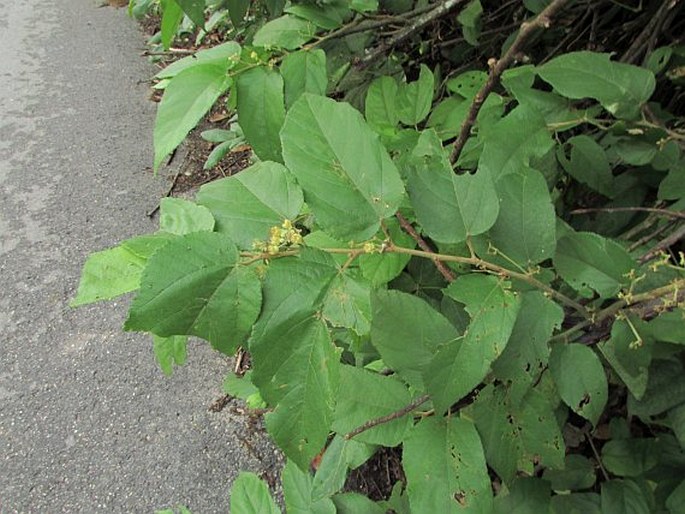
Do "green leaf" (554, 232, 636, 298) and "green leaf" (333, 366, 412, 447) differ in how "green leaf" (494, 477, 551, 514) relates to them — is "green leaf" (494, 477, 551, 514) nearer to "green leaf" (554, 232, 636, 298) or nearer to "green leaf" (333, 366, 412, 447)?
"green leaf" (333, 366, 412, 447)

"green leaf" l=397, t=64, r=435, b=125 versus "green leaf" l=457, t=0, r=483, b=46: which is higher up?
"green leaf" l=457, t=0, r=483, b=46

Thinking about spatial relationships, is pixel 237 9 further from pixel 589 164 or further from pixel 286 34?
pixel 589 164

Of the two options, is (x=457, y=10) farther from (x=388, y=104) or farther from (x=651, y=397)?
(x=651, y=397)

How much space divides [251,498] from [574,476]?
0.54m

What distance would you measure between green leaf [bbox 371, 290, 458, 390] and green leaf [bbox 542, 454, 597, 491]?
46 centimetres

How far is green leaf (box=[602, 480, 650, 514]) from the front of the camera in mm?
899

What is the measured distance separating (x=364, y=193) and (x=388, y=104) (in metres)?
0.65

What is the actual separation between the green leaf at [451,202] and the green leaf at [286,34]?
449mm

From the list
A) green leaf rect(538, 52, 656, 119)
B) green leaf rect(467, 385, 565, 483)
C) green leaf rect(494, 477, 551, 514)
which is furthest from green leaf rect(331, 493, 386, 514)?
green leaf rect(538, 52, 656, 119)

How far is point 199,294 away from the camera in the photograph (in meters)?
0.53

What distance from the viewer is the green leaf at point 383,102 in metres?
1.19

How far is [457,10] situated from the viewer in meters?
1.32

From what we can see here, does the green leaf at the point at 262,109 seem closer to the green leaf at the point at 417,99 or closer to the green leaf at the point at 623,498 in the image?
the green leaf at the point at 417,99

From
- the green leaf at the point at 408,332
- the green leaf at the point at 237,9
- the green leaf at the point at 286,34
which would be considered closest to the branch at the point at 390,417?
the green leaf at the point at 408,332
